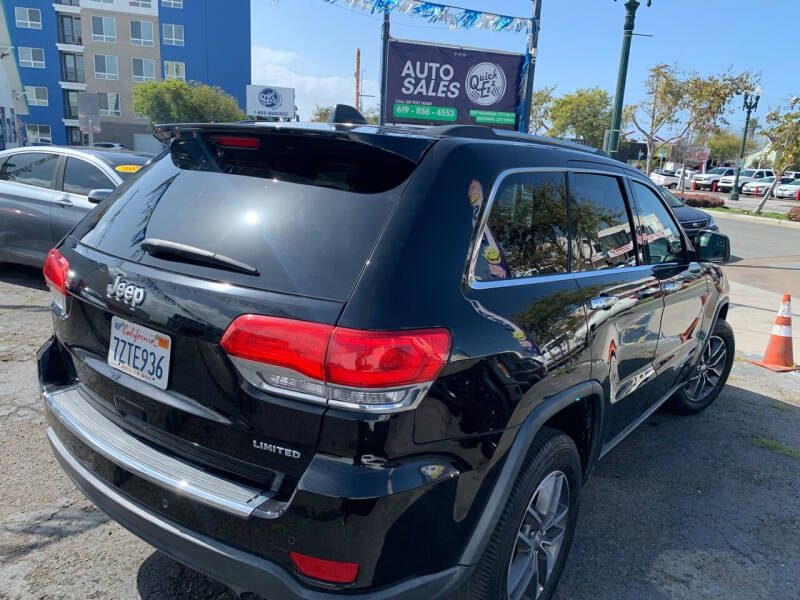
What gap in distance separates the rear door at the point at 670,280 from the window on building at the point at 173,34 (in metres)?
58.2

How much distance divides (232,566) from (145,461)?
46cm

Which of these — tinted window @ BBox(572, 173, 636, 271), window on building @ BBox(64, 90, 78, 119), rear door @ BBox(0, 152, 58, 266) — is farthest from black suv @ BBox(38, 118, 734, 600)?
window on building @ BBox(64, 90, 78, 119)

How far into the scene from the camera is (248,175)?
6.73 ft

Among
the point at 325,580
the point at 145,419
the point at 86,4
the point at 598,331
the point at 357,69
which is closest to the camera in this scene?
the point at 325,580

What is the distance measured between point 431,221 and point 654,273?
6.04ft

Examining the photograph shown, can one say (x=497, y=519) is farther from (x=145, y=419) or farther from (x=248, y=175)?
(x=248, y=175)

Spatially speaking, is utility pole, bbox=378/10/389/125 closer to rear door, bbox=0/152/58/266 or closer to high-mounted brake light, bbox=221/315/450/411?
rear door, bbox=0/152/58/266

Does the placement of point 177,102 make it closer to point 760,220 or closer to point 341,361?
point 760,220

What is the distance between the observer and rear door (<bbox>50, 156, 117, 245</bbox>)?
6449 mm

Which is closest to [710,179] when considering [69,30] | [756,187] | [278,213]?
[756,187]

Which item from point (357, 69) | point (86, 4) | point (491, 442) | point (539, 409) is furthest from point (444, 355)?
point (86, 4)

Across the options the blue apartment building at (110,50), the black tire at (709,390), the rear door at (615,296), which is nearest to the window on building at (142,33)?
the blue apartment building at (110,50)

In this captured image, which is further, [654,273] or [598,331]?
[654,273]

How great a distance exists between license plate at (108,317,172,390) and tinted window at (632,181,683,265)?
7.97ft
